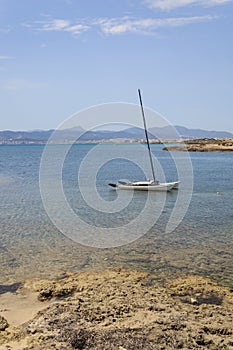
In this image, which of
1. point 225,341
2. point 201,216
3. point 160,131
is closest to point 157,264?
point 225,341

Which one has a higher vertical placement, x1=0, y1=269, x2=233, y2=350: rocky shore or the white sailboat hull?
the white sailboat hull

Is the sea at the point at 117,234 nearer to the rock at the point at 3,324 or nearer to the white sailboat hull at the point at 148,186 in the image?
the white sailboat hull at the point at 148,186

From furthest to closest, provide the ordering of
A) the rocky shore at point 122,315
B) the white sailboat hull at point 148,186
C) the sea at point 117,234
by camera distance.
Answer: the white sailboat hull at point 148,186
the sea at point 117,234
the rocky shore at point 122,315

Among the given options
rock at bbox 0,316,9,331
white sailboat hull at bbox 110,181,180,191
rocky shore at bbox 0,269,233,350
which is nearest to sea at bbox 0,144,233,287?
white sailboat hull at bbox 110,181,180,191

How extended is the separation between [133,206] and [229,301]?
18265 mm

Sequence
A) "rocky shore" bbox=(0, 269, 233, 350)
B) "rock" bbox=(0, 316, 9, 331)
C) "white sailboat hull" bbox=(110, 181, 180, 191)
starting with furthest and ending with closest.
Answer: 1. "white sailboat hull" bbox=(110, 181, 180, 191)
2. "rock" bbox=(0, 316, 9, 331)
3. "rocky shore" bbox=(0, 269, 233, 350)

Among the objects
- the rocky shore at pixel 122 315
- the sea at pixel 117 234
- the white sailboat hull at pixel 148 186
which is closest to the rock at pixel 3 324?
the rocky shore at pixel 122 315

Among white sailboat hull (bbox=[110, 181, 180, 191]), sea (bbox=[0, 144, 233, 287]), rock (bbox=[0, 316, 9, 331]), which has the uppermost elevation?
white sailboat hull (bbox=[110, 181, 180, 191])

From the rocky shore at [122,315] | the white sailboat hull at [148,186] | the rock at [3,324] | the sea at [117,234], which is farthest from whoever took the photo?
the white sailboat hull at [148,186]

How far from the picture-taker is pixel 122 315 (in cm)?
1000

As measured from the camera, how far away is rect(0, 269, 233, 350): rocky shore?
8570mm

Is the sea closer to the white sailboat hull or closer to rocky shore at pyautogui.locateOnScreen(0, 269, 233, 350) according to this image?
the white sailboat hull

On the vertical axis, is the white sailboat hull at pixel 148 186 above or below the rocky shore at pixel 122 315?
above

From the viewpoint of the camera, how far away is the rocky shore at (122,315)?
8.57 m
